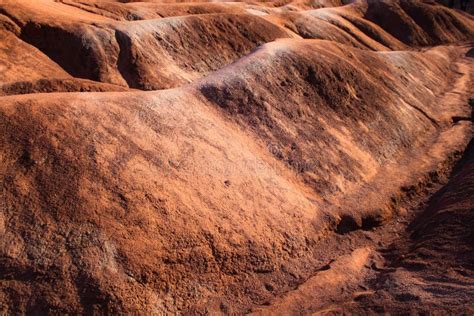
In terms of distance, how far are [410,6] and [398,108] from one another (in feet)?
71.5

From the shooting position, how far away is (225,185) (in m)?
8.97

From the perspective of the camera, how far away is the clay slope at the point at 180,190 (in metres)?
6.90

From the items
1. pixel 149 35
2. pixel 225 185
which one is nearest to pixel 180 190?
pixel 225 185

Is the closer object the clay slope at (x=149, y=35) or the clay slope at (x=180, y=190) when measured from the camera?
the clay slope at (x=180, y=190)

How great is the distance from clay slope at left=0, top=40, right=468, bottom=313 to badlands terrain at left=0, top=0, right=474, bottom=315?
0.03 meters

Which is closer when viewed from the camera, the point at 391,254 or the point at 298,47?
the point at 391,254

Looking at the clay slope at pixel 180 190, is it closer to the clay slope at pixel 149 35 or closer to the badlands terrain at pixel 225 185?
the badlands terrain at pixel 225 185

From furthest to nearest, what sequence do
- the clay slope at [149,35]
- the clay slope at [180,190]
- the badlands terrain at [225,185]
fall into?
the clay slope at [149,35] → the badlands terrain at [225,185] → the clay slope at [180,190]

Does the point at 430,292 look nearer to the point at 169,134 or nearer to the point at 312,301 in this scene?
the point at 312,301

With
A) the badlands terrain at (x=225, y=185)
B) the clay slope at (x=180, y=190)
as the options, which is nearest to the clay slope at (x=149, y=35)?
the badlands terrain at (x=225, y=185)

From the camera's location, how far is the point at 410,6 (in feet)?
108

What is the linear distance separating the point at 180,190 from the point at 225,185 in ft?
3.27

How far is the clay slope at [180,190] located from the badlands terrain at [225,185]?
1.1 inches

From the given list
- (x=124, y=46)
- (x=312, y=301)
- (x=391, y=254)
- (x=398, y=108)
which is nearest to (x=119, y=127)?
(x=312, y=301)
